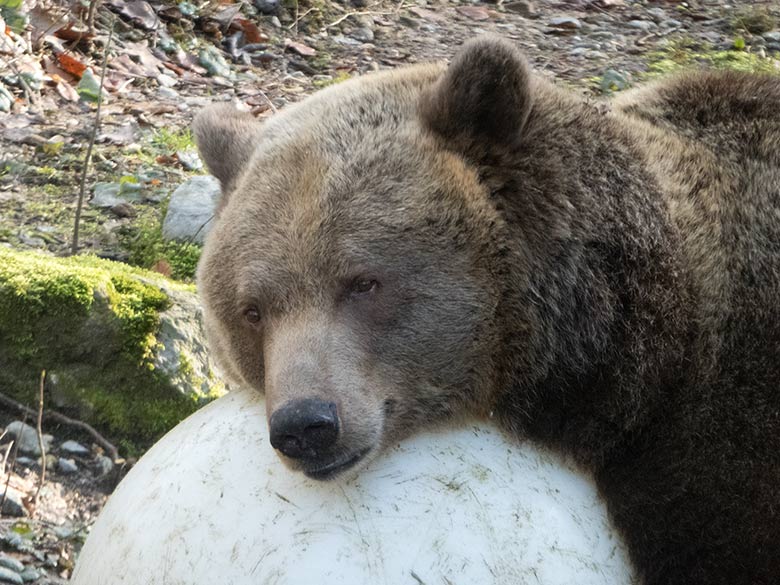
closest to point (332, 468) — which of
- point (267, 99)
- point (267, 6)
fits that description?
point (267, 99)

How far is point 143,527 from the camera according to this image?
4.09 meters

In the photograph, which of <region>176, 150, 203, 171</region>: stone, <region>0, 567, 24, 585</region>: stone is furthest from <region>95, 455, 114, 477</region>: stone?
<region>176, 150, 203, 171</region>: stone

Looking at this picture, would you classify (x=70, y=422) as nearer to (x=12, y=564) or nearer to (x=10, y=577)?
(x=12, y=564)

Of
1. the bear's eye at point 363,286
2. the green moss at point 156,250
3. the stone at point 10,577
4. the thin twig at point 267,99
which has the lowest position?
the thin twig at point 267,99

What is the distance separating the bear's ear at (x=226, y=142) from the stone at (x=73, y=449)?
1.82m

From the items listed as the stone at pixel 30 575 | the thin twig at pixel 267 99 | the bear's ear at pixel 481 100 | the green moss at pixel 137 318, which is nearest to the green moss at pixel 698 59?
the thin twig at pixel 267 99

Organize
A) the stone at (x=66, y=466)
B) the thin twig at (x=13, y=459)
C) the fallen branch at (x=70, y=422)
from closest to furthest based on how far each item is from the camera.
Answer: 1. the thin twig at (x=13, y=459)
2. the stone at (x=66, y=466)
3. the fallen branch at (x=70, y=422)

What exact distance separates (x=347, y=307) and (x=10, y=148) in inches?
239

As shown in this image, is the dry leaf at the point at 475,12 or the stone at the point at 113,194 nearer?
the stone at the point at 113,194

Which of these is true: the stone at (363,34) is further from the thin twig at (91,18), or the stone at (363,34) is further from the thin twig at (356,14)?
the thin twig at (91,18)

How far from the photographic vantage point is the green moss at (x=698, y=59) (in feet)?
38.3

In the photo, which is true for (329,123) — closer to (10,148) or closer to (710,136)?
(710,136)

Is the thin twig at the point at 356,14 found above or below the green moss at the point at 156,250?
below

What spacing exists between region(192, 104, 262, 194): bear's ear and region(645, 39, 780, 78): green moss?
7116mm
